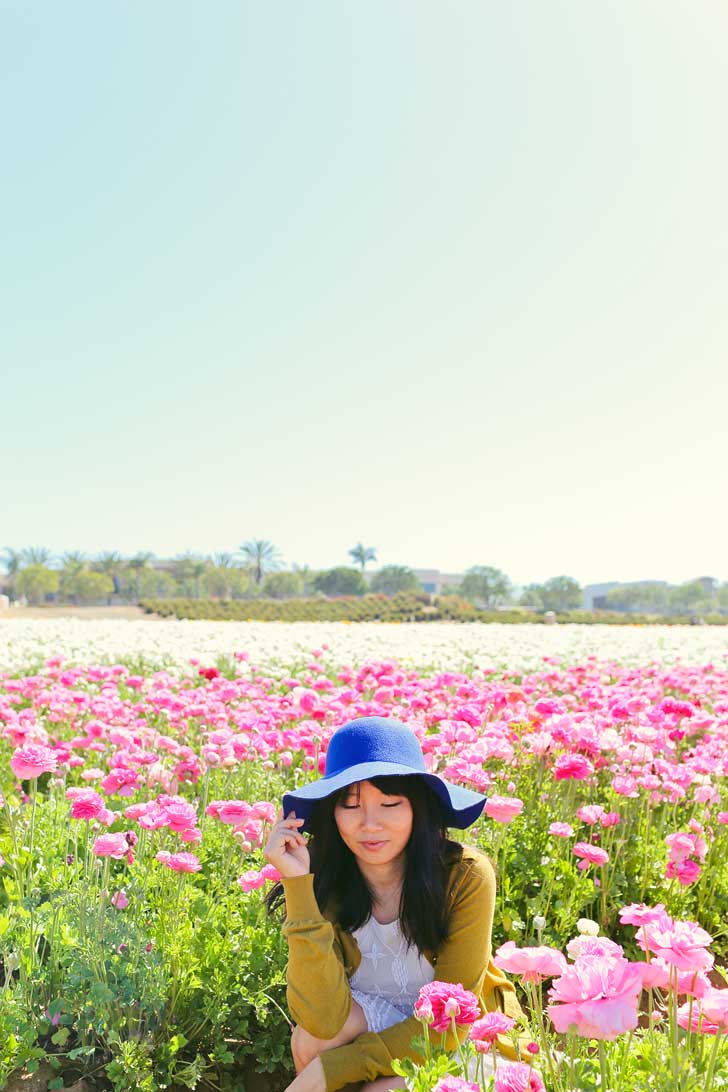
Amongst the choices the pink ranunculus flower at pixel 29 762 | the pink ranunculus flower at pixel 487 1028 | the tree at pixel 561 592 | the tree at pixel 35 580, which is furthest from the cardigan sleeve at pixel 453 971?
the tree at pixel 561 592

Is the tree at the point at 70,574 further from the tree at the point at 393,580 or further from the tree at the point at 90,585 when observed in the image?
the tree at the point at 393,580

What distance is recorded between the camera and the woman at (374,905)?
231cm

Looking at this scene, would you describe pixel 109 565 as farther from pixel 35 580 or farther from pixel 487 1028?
pixel 487 1028

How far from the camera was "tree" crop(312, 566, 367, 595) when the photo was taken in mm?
95375

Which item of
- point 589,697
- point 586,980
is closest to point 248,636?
point 589,697

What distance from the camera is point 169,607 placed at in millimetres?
36344

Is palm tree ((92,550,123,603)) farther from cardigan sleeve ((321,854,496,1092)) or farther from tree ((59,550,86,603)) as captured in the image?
cardigan sleeve ((321,854,496,1092))

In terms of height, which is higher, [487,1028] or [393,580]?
[393,580]

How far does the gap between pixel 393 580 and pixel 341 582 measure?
293 inches

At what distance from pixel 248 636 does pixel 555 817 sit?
10.3m

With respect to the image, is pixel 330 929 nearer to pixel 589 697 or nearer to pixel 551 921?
pixel 551 921

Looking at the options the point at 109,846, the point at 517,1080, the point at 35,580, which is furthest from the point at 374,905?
the point at 35,580

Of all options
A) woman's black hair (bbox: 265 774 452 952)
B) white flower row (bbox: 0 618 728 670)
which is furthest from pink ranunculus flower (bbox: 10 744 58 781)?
white flower row (bbox: 0 618 728 670)

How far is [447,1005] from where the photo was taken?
1.56m
